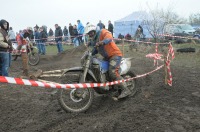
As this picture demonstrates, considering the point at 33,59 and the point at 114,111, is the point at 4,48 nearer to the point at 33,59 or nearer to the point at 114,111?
the point at 114,111

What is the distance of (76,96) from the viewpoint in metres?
6.38

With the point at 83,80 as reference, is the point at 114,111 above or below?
below

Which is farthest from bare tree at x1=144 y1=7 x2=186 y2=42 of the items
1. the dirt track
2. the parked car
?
the dirt track

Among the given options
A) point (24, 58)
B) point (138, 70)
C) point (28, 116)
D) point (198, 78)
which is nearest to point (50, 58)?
point (24, 58)

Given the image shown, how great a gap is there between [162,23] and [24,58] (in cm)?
1227

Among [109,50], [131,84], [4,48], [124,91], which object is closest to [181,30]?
[131,84]

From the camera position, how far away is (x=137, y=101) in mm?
6809

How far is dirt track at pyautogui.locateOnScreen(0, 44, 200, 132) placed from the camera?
5262 mm

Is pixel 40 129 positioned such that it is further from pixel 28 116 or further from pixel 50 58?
pixel 50 58

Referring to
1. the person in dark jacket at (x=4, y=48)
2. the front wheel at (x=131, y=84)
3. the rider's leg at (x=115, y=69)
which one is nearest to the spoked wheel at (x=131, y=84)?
the front wheel at (x=131, y=84)

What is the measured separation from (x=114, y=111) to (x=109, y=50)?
4.99 ft

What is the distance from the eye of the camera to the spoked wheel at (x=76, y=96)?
630cm

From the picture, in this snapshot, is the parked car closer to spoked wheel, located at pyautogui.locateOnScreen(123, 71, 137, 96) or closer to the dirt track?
the dirt track

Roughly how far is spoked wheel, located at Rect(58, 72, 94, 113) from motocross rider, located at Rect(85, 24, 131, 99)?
86 cm
